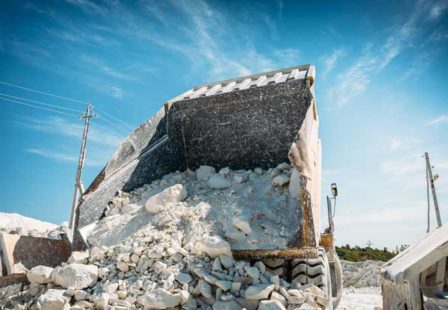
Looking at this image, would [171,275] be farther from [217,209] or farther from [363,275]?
[363,275]

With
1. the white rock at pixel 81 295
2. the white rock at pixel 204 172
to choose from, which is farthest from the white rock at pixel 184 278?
the white rock at pixel 204 172

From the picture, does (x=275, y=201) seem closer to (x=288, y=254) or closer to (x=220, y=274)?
(x=288, y=254)

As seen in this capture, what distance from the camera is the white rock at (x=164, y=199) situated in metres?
3.48

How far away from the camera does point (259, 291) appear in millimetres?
2434

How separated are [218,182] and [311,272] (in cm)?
142

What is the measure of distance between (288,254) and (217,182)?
1.24m

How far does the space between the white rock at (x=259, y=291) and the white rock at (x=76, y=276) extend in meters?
1.24

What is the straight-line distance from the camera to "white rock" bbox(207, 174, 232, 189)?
12.3 feet

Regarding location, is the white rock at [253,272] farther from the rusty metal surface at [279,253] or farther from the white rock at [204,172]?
the white rock at [204,172]

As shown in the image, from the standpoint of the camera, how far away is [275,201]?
329 centimetres

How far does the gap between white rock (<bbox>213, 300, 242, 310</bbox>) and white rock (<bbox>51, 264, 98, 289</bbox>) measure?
1031 mm

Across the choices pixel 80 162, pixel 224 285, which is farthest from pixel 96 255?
pixel 80 162

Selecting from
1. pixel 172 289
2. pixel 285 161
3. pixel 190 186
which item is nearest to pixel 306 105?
pixel 285 161

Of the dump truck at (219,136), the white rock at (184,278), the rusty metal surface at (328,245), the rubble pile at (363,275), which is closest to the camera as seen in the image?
the white rock at (184,278)
